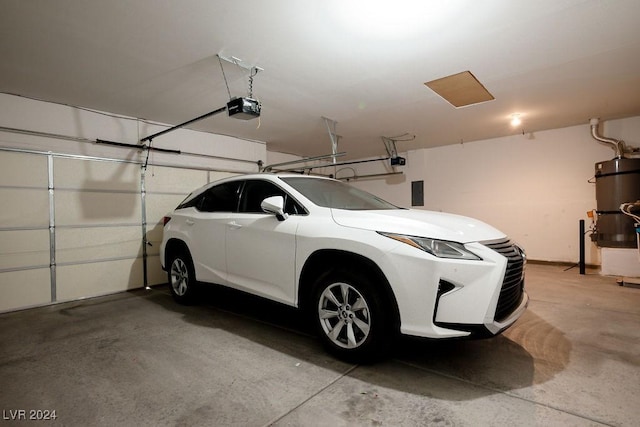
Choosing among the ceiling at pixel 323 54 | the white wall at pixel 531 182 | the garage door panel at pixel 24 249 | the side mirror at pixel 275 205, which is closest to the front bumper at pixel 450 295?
the side mirror at pixel 275 205

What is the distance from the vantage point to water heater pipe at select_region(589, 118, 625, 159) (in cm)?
573

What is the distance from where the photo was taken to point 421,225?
2.23m

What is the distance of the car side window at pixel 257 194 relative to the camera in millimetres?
3077

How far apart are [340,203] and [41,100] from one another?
4648mm

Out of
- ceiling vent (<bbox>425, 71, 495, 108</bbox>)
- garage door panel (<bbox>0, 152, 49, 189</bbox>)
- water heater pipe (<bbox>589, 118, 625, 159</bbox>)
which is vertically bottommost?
garage door panel (<bbox>0, 152, 49, 189</bbox>)

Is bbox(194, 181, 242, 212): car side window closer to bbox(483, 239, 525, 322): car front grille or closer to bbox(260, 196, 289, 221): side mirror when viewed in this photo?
bbox(260, 196, 289, 221): side mirror

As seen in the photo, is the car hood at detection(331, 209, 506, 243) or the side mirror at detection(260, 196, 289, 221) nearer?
the car hood at detection(331, 209, 506, 243)

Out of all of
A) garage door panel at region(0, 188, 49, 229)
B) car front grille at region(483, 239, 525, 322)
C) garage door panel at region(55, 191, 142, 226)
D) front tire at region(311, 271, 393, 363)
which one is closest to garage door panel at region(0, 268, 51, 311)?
garage door panel at region(0, 188, 49, 229)

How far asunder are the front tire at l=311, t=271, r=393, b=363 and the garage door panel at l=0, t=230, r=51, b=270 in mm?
4258

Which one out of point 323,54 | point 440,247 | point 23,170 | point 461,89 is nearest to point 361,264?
point 440,247

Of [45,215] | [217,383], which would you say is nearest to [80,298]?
[45,215]

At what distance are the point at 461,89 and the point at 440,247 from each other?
3.16 m

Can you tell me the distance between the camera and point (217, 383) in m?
2.18

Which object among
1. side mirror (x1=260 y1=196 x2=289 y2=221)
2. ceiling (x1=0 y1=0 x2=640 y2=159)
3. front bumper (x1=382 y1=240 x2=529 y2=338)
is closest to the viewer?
front bumper (x1=382 y1=240 x2=529 y2=338)
